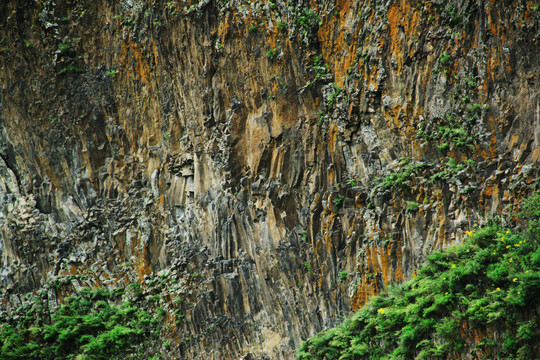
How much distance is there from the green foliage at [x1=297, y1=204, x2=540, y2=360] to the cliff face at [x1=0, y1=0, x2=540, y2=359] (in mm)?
724

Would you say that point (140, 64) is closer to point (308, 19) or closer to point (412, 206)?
point (308, 19)

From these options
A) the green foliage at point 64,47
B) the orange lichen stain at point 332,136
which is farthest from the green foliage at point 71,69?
the orange lichen stain at point 332,136

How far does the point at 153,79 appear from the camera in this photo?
15445 mm

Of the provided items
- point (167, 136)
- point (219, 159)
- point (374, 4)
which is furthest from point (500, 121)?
point (167, 136)

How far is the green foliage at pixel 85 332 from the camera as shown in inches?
550

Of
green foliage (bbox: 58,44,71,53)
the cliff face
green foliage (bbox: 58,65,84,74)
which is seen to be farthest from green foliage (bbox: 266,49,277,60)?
green foliage (bbox: 58,44,71,53)

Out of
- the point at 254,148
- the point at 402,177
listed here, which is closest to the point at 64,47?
the point at 254,148

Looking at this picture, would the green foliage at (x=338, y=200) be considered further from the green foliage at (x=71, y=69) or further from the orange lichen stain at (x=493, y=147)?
the green foliage at (x=71, y=69)

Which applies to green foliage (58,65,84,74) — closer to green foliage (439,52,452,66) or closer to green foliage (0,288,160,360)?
green foliage (0,288,160,360)

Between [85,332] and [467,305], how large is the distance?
1180 centimetres

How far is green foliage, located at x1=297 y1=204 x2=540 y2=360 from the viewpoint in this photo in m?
7.11

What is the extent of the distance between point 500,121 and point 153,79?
434 inches

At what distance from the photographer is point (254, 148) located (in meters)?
13.2

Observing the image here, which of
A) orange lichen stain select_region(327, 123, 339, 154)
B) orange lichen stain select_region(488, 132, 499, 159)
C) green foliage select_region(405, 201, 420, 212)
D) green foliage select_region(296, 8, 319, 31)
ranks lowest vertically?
green foliage select_region(405, 201, 420, 212)
